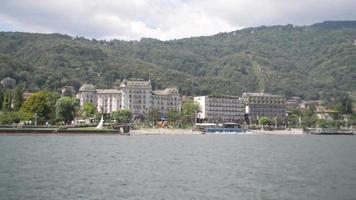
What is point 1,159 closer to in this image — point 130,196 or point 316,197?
point 130,196

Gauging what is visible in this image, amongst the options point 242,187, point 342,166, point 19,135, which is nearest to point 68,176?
point 242,187

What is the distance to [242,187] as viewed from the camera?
35.3m

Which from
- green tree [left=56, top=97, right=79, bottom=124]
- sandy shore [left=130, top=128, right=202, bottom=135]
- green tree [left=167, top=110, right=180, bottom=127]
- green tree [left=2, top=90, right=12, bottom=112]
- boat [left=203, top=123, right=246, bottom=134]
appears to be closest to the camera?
green tree [left=56, top=97, right=79, bottom=124]

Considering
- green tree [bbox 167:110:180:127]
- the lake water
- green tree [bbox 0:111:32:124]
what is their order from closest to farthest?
the lake water < green tree [bbox 0:111:32:124] < green tree [bbox 167:110:180:127]

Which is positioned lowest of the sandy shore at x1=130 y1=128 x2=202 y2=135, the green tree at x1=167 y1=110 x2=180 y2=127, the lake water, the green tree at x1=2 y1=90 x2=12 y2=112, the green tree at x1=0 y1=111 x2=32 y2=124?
the lake water

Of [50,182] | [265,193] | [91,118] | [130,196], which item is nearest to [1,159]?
[50,182]

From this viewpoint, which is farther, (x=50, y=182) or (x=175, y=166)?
(x=175, y=166)

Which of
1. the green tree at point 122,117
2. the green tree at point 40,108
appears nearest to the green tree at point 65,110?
the green tree at point 40,108

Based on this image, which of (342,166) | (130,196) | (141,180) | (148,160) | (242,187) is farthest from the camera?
(148,160)

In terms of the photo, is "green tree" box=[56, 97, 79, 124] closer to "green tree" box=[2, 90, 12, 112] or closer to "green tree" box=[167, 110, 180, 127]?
"green tree" box=[2, 90, 12, 112]

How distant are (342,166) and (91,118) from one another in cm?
12439

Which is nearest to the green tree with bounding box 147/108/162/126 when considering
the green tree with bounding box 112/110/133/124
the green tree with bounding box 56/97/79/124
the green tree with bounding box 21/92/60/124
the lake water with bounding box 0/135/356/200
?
the green tree with bounding box 112/110/133/124

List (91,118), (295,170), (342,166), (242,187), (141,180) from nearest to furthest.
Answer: (242,187), (141,180), (295,170), (342,166), (91,118)

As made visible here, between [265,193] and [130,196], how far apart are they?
25.4ft
